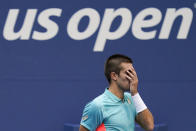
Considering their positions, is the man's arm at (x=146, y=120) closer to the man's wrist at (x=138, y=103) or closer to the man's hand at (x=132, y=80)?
the man's wrist at (x=138, y=103)

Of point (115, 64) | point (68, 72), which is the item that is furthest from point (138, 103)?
point (68, 72)

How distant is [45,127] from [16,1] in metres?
1.17

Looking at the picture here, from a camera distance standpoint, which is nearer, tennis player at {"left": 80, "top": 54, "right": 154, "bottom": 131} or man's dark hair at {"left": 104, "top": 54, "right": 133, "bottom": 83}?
tennis player at {"left": 80, "top": 54, "right": 154, "bottom": 131}

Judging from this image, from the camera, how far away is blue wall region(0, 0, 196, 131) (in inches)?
193

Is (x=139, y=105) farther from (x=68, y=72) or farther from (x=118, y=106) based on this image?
(x=68, y=72)

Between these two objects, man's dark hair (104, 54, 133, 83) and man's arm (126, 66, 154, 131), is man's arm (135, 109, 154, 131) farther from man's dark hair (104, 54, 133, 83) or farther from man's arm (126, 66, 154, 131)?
man's dark hair (104, 54, 133, 83)

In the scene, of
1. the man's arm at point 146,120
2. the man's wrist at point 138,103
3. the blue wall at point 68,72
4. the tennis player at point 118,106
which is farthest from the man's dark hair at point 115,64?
the blue wall at point 68,72

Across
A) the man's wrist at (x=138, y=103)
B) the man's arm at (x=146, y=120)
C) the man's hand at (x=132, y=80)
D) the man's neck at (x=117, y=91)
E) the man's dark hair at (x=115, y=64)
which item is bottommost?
the man's arm at (x=146, y=120)

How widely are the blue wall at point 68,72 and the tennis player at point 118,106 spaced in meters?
1.56

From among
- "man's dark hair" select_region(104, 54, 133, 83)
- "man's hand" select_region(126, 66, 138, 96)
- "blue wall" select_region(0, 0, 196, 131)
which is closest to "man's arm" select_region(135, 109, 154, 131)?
"man's hand" select_region(126, 66, 138, 96)

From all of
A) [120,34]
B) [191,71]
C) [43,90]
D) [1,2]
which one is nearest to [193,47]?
[191,71]

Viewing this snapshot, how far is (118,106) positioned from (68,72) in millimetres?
1754

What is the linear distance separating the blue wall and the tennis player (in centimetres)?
156

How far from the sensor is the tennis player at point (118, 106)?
318 cm
